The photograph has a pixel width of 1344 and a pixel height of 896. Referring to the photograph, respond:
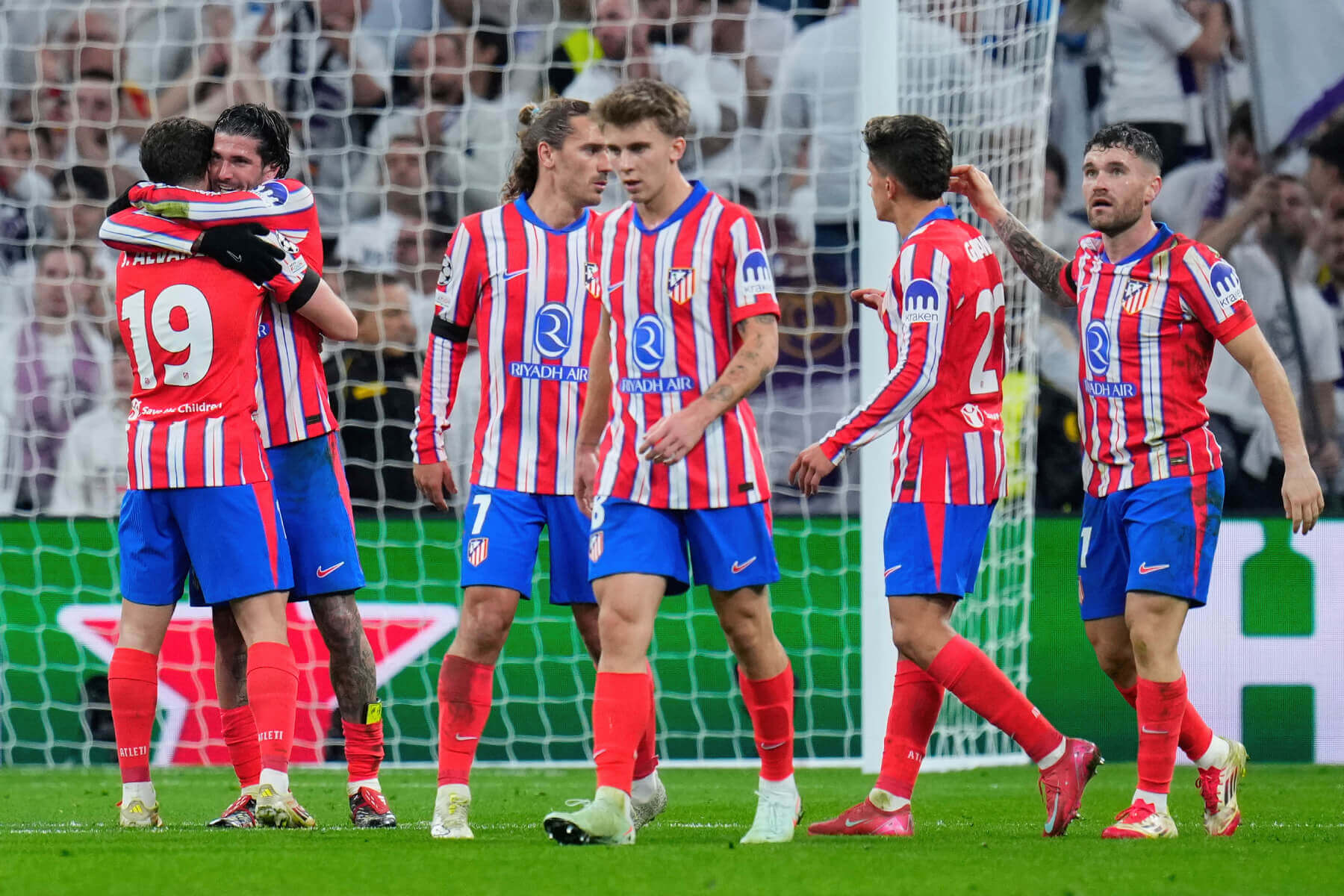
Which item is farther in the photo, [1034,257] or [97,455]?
[97,455]

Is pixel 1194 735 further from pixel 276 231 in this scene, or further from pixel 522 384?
pixel 276 231

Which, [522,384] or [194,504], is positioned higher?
[522,384]

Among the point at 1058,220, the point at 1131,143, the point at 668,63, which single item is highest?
the point at 668,63

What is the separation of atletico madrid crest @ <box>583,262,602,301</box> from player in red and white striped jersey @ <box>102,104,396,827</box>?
0.85m

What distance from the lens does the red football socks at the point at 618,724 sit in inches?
155

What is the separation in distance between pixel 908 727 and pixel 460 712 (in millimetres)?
1206

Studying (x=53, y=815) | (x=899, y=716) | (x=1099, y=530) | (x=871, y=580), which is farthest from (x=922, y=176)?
(x=53, y=815)

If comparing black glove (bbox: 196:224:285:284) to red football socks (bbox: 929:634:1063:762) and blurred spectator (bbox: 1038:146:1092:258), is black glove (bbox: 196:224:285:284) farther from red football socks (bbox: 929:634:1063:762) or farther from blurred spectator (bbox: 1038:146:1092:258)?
blurred spectator (bbox: 1038:146:1092:258)

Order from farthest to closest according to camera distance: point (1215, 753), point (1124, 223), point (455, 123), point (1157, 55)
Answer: point (1157, 55) → point (455, 123) → point (1215, 753) → point (1124, 223)

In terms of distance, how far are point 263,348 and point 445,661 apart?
3.75 feet

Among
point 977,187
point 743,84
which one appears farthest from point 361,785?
point 743,84

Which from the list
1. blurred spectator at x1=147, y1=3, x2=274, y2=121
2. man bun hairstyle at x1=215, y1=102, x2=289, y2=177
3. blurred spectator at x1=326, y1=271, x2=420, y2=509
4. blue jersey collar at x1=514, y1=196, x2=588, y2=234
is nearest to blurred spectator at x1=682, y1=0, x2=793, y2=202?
blurred spectator at x1=326, y1=271, x2=420, y2=509

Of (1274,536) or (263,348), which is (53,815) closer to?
(263,348)

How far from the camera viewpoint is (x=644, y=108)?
4027 millimetres
